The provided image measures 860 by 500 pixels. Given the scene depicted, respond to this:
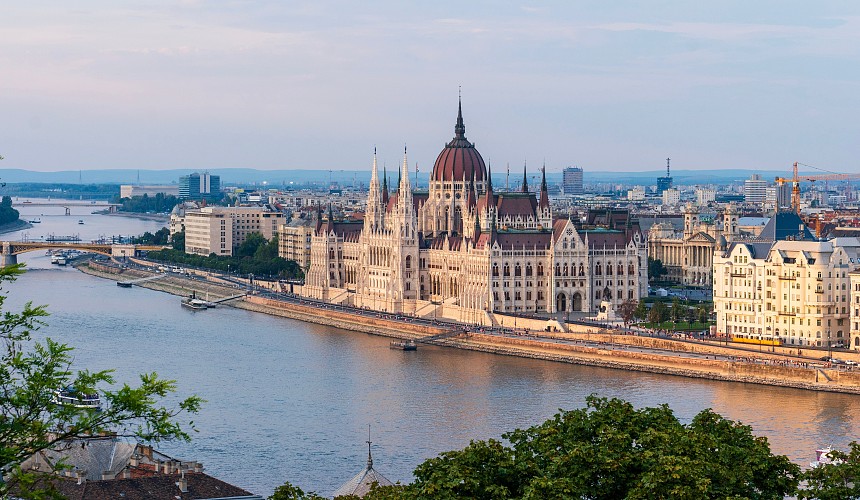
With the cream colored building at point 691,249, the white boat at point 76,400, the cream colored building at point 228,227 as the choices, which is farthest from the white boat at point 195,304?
the white boat at point 76,400

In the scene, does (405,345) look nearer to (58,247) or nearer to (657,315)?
(657,315)

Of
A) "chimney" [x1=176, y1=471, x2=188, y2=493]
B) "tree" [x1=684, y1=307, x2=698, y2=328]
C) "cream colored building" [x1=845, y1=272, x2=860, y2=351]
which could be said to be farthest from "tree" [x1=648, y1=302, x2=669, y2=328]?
"chimney" [x1=176, y1=471, x2=188, y2=493]

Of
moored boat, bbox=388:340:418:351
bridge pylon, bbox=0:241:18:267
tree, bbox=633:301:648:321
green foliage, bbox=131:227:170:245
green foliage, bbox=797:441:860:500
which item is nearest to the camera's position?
green foliage, bbox=797:441:860:500

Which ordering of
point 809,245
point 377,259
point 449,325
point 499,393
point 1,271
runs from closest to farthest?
1. point 1,271
2. point 499,393
3. point 809,245
4. point 449,325
5. point 377,259

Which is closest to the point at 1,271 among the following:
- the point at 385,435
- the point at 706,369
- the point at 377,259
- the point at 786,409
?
the point at 385,435

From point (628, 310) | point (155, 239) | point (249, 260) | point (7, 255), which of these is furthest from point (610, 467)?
point (155, 239)

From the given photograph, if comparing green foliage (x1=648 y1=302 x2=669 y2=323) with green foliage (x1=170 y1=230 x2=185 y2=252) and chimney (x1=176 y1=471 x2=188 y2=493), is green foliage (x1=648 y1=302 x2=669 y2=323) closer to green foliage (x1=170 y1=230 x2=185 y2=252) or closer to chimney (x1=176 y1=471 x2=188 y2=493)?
chimney (x1=176 y1=471 x2=188 y2=493)

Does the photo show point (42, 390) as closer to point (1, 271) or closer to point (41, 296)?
point (1, 271)
